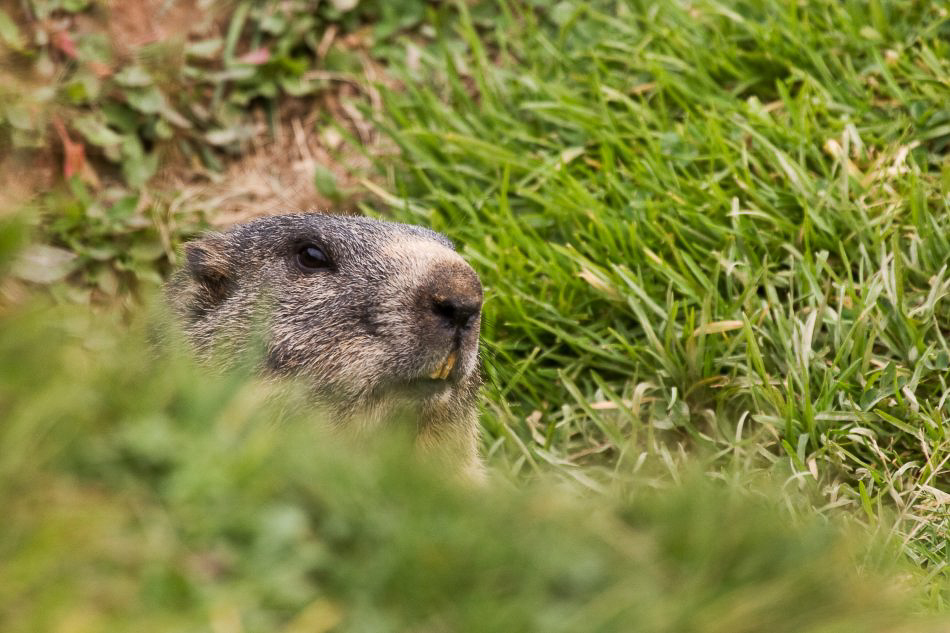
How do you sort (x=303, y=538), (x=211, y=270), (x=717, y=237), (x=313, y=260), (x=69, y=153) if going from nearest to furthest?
(x=303, y=538)
(x=313, y=260)
(x=211, y=270)
(x=717, y=237)
(x=69, y=153)

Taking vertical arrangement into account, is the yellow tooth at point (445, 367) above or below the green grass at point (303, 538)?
below

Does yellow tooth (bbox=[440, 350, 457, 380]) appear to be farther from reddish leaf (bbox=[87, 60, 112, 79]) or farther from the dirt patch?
reddish leaf (bbox=[87, 60, 112, 79])

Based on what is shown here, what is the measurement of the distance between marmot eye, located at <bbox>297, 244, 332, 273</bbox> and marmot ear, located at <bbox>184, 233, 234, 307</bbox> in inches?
13.2

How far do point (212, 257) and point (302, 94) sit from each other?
3.17 metres

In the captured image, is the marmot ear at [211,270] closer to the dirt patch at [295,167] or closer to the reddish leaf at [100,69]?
the dirt patch at [295,167]

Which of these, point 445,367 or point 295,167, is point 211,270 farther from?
point 295,167

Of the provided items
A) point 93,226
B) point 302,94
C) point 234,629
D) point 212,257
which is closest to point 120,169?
point 93,226

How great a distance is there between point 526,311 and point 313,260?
1.47 meters

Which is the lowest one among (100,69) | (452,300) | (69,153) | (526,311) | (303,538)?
(526,311)

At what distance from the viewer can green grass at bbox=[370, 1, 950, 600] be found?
4871 millimetres

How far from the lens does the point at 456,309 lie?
13.7 ft

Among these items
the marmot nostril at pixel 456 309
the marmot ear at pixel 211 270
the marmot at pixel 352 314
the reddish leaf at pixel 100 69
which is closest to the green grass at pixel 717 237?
the marmot at pixel 352 314

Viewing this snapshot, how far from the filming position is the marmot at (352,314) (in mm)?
4184

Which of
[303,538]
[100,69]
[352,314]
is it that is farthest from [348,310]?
[100,69]
